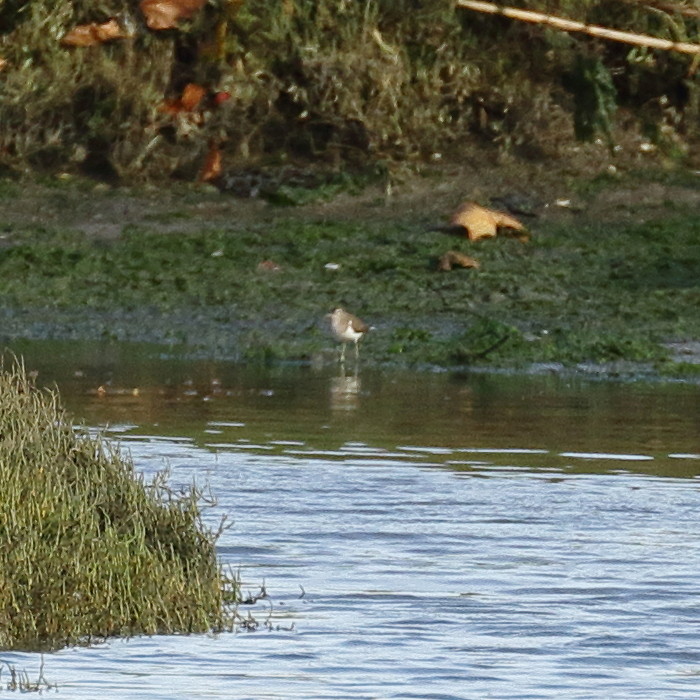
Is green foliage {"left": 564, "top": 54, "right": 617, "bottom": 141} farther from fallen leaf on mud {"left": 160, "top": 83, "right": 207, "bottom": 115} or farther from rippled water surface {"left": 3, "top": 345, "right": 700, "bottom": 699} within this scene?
rippled water surface {"left": 3, "top": 345, "right": 700, "bottom": 699}

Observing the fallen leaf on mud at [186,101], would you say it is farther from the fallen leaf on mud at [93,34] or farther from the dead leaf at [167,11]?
the fallen leaf on mud at [93,34]

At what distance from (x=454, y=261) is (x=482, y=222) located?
2.78 ft

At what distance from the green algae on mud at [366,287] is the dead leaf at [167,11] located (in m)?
1.99

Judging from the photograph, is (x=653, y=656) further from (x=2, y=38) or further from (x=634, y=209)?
(x=2, y=38)

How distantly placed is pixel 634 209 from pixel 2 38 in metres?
6.05

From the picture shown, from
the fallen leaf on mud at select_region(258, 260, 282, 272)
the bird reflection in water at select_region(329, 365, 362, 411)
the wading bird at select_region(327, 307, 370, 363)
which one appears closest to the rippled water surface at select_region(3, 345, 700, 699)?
the bird reflection in water at select_region(329, 365, 362, 411)

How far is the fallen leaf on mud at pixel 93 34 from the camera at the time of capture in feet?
64.4

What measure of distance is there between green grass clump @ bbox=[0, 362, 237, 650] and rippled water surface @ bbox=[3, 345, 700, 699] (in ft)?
0.37

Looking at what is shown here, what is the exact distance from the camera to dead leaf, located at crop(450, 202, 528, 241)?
1783cm

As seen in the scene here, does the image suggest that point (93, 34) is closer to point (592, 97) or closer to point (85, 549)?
point (592, 97)

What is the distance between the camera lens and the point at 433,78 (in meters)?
20.0

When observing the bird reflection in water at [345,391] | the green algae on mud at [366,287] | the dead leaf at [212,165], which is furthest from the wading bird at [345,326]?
the dead leaf at [212,165]

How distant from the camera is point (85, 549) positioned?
7.38 meters

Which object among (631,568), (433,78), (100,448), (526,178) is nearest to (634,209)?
(526,178)
